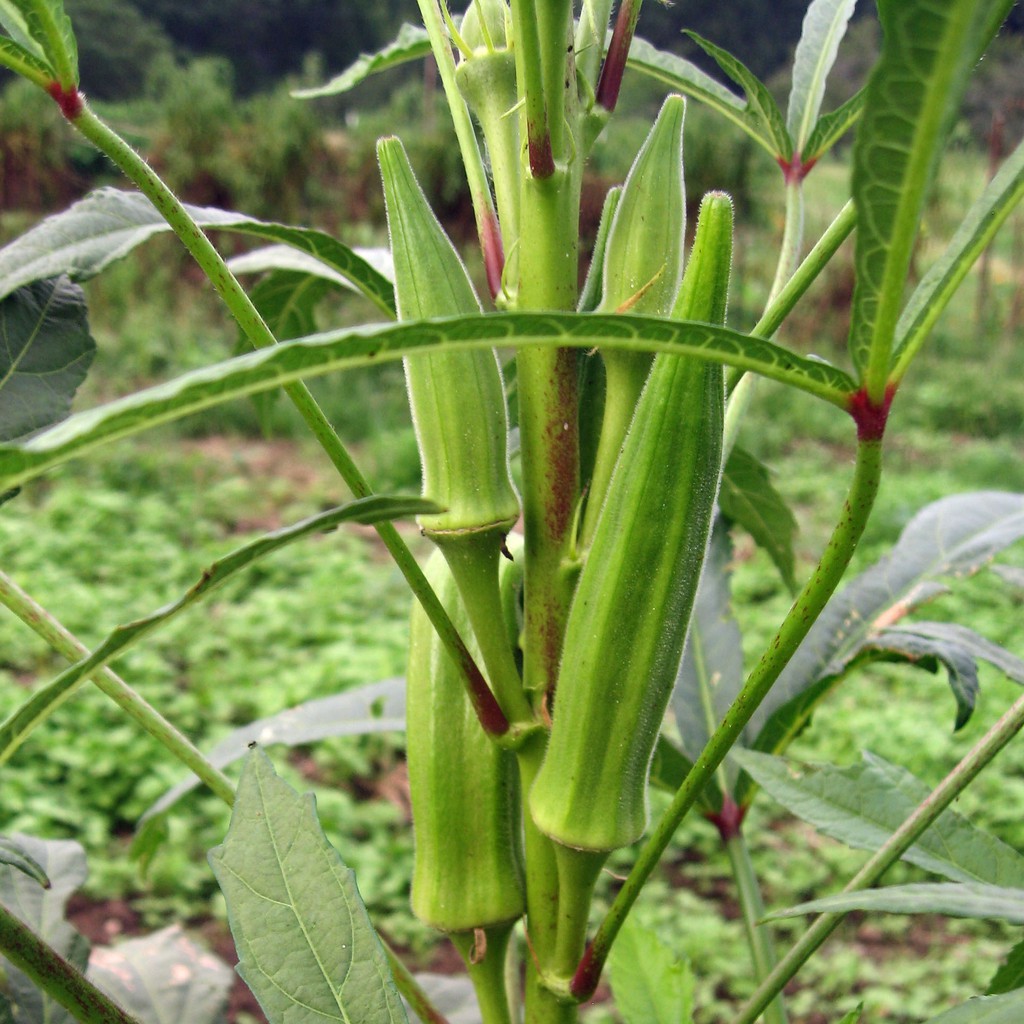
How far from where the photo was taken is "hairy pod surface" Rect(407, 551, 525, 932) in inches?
20.2

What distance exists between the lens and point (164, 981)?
2.26ft

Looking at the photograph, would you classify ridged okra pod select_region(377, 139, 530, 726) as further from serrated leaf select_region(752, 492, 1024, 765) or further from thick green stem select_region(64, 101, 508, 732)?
serrated leaf select_region(752, 492, 1024, 765)

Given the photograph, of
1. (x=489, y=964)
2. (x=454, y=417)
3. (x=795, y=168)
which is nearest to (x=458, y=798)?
(x=489, y=964)


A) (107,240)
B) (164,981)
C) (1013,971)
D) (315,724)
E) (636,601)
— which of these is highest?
(107,240)

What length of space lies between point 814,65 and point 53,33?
1.36 ft

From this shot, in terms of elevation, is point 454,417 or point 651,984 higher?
point 454,417

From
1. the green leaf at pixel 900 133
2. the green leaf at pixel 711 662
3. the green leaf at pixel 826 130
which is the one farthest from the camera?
the green leaf at pixel 711 662

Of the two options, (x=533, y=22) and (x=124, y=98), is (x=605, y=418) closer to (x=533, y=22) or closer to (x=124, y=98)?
(x=533, y=22)

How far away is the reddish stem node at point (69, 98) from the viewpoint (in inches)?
15.5

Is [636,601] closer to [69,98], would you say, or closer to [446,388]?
[446,388]

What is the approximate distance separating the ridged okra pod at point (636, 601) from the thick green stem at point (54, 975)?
0.60ft

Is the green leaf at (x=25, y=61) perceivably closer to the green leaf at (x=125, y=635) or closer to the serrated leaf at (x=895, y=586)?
the green leaf at (x=125, y=635)

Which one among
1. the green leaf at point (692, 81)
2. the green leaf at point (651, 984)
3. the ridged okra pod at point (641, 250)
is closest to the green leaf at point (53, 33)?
the ridged okra pod at point (641, 250)

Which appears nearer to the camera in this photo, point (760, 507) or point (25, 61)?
point (25, 61)
